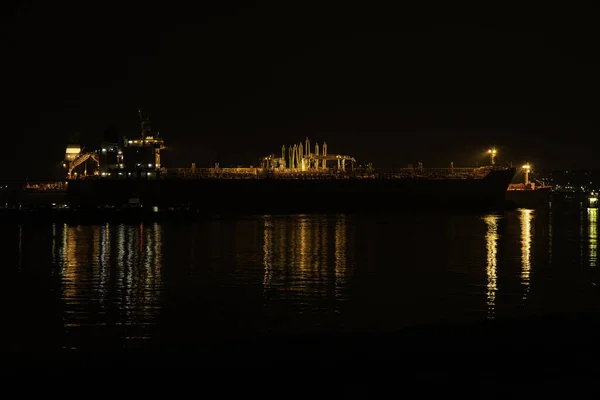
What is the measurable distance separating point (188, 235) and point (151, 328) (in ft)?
81.4

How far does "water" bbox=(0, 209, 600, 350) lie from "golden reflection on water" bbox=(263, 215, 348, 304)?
0.06 meters

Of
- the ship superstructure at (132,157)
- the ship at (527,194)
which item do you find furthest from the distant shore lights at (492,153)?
the ship superstructure at (132,157)

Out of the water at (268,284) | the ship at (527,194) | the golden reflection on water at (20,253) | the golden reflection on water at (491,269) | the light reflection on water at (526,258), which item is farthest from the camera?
the ship at (527,194)

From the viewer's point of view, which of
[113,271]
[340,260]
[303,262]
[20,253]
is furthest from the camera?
[20,253]

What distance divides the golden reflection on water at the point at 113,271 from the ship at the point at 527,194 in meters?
60.2

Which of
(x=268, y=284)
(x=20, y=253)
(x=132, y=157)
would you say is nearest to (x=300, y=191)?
(x=132, y=157)

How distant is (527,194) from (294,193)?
33.5 m

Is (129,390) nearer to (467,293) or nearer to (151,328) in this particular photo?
(151,328)

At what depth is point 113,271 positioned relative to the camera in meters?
22.4

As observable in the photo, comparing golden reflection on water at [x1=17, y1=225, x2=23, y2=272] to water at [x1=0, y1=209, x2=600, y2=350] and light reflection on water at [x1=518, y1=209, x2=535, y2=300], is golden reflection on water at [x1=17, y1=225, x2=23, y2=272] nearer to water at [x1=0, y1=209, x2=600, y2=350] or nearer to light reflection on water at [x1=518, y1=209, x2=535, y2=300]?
water at [x1=0, y1=209, x2=600, y2=350]

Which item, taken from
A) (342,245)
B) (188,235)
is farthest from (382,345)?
(188,235)

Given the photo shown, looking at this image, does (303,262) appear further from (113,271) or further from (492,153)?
(492,153)

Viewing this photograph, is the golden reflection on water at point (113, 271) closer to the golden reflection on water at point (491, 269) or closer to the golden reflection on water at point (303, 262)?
the golden reflection on water at point (303, 262)

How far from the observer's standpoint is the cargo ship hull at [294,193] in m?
72.4
